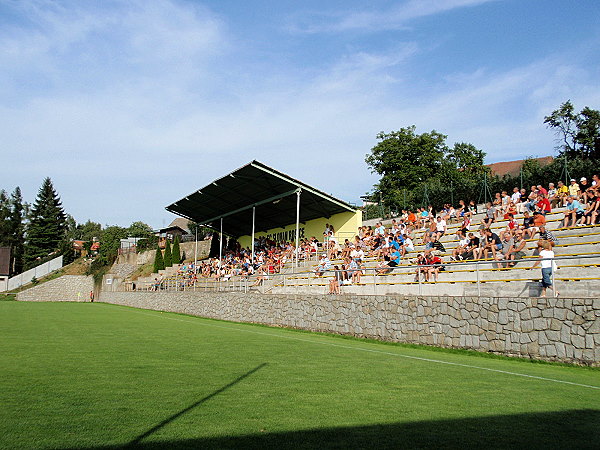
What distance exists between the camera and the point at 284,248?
33625mm

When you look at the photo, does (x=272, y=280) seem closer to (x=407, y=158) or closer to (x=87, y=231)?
(x=407, y=158)

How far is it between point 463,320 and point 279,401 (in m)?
8.26

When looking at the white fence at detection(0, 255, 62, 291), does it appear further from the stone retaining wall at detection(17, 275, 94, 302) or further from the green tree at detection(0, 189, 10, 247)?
the green tree at detection(0, 189, 10, 247)

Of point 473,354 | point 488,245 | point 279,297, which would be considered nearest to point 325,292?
point 279,297

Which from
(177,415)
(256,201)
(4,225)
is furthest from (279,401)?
(4,225)

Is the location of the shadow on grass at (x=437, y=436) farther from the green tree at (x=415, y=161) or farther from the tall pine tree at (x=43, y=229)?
the tall pine tree at (x=43, y=229)

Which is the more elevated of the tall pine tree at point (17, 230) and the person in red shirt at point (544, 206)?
the tall pine tree at point (17, 230)

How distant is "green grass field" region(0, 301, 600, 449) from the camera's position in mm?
4773

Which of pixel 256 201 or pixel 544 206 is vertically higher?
pixel 256 201

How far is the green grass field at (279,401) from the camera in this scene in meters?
4.77

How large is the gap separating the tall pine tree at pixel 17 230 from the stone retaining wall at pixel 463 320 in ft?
257

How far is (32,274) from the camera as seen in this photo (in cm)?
6431

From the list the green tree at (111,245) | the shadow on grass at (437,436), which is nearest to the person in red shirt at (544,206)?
the shadow on grass at (437,436)

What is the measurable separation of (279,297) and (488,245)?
8772 mm
